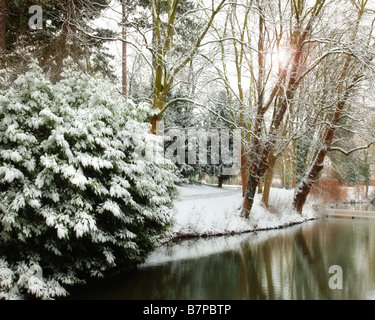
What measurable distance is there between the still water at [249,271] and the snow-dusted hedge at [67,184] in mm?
728

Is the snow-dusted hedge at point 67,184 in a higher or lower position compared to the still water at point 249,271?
higher

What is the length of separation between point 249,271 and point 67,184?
5.30m

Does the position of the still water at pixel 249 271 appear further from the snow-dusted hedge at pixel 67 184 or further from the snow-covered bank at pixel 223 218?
the snow-dusted hedge at pixel 67 184

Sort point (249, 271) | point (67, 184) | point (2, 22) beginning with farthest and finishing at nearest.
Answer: point (2, 22), point (249, 271), point (67, 184)

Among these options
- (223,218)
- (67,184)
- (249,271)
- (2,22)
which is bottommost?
(249,271)

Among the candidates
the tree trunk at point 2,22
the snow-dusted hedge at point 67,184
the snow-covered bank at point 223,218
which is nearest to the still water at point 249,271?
the snow-covered bank at point 223,218

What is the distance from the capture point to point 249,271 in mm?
8742

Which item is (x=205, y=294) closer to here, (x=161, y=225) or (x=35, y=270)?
(x=161, y=225)

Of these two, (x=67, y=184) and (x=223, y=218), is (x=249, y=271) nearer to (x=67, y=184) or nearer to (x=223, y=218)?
(x=223, y=218)

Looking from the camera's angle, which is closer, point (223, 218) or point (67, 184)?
point (67, 184)

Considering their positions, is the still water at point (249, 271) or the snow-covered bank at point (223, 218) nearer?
the still water at point (249, 271)

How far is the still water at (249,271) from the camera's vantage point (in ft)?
22.7

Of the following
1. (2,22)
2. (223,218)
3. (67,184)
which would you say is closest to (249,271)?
(223,218)
